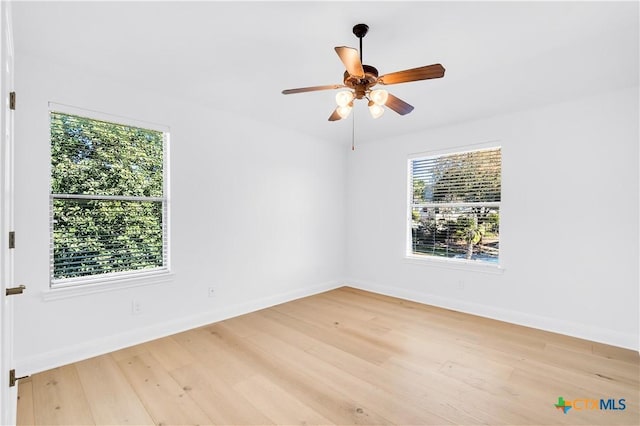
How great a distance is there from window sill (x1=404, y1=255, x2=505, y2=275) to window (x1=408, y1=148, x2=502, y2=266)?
0.06 m

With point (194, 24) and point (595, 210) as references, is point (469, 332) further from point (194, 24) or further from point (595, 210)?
point (194, 24)

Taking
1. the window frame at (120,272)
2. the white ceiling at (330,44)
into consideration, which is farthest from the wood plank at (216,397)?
the white ceiling at (330,44)

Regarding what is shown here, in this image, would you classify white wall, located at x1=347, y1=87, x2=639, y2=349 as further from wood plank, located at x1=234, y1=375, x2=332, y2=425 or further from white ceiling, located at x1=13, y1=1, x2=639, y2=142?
wood plank, located at x1=234, y1=375, x2=332, y2=425

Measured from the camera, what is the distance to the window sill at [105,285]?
104 inches

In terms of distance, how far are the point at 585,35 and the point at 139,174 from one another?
3915mm

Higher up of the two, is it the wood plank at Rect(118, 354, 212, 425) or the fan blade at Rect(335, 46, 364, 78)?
the fan blade at Rect(335, 46, 364, 78)

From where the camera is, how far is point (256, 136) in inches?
162

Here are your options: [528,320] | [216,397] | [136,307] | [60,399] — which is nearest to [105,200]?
[136,307]

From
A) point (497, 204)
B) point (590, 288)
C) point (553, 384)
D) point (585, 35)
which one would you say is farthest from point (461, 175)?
point (553, 384)

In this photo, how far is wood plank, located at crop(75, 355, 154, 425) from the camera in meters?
2.00

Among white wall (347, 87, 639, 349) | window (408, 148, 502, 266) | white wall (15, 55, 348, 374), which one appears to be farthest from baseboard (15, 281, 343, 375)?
white wall (347, 87, 639, 349)

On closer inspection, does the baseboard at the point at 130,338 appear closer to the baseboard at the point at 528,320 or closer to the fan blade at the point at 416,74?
the baseboard at the point at 528,320

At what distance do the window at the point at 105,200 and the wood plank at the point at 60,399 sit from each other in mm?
714

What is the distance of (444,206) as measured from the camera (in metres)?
4.36
